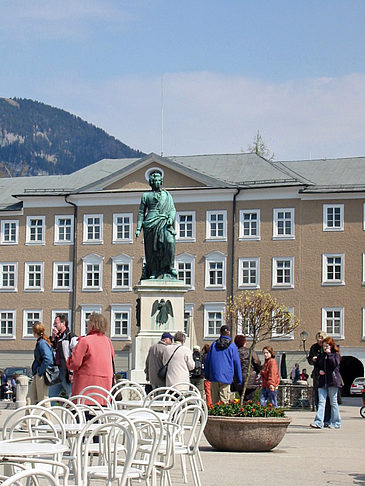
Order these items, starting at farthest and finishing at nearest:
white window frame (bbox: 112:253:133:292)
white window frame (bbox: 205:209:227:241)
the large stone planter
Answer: white window frame (bbox: 112:253:133:292)
white window frame (bbox: 205:209:227:241)
the large stone planter

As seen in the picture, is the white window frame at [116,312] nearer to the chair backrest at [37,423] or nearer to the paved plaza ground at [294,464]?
the paved plaza ground at [294,464]

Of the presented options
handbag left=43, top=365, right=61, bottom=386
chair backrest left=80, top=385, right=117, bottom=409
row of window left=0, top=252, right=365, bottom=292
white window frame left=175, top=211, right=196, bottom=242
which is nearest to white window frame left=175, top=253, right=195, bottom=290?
row of window left=0, top=252, right=365, bottom=292

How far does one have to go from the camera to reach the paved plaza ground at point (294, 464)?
10.7 m

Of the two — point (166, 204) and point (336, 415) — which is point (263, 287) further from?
point (336, 415)

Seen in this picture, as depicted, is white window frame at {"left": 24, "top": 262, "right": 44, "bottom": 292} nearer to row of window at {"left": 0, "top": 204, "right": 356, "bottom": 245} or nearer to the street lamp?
row of window at {"left": 0, "top": 204, "right": 356, "bottom": 245}

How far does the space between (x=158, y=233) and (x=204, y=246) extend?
33.6 m

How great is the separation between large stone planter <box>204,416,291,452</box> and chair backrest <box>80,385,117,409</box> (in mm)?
2536

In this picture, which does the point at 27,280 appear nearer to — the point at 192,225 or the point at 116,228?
the point at 116,228

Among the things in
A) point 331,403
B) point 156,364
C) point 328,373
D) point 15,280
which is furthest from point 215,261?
point 156,364

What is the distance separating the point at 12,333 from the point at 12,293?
239 cm

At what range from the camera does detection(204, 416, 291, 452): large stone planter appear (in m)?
13.3

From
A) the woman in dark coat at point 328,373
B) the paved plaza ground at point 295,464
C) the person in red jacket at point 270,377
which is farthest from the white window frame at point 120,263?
the paved plaza ground at point 295,464

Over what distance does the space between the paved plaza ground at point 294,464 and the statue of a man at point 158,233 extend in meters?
8.86

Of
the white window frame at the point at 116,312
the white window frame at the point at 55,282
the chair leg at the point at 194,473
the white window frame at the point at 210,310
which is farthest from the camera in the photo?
the white window frame at the point at 55,282
